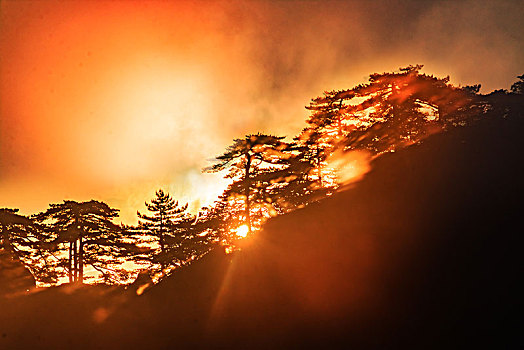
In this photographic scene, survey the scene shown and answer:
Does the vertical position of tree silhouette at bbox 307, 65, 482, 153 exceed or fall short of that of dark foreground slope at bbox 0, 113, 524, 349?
it exceeds it

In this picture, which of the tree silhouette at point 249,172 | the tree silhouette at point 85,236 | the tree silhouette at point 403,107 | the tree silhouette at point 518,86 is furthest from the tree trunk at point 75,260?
the tree silhouette at point 518,86

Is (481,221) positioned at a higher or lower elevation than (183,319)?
higher

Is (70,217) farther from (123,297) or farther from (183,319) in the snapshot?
(183,319)

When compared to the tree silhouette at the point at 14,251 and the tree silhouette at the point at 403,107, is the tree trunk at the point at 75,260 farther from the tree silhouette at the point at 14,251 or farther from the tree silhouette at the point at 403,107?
the tree silhouette at the point at 403,107

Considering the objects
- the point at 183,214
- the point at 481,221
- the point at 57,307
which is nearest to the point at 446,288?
the point at 481,221

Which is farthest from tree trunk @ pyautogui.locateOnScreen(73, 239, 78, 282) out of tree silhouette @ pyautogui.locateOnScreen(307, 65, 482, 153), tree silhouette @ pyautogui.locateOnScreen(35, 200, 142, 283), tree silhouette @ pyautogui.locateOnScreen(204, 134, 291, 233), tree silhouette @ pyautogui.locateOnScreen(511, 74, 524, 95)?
tree silhouette @ pyautogui.locateOnScreen(511, 74, 524, 95)

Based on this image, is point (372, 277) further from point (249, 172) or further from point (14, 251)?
point (14, 251)

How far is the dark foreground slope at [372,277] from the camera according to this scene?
11.2 meters

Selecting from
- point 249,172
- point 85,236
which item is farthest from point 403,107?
point 85,236

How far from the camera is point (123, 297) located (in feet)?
83.7

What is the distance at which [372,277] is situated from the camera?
44.2ft

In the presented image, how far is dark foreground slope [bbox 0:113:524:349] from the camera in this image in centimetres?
1120

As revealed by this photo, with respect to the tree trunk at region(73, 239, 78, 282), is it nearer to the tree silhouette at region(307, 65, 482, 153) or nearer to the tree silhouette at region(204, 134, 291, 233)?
the tree silhouette at region(204, 134, 291, 233)

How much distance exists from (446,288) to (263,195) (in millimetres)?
19485
